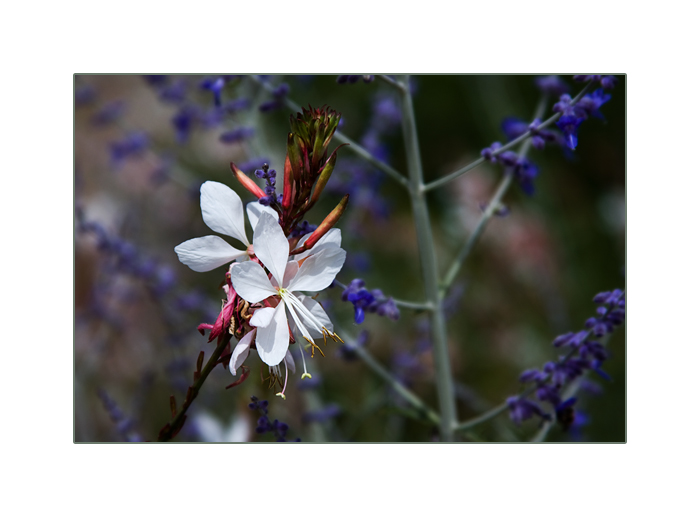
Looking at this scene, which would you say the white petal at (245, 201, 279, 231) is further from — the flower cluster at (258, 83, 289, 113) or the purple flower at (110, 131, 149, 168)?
the purple flower at (110, 131, 149, 168)

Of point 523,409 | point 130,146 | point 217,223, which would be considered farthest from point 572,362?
point 130,146

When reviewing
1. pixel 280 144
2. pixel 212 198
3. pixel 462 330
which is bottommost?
pixel 462 330

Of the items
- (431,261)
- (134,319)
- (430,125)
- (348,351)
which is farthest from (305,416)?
(430,125)

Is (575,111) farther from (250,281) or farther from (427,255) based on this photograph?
(250,281)

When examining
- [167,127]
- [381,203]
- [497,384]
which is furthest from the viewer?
[167,127]

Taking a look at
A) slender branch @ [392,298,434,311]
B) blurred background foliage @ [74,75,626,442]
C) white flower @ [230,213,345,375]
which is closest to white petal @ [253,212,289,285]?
white flower @ [230,213,345,375]

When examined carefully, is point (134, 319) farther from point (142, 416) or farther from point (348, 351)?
point (348, 351)
